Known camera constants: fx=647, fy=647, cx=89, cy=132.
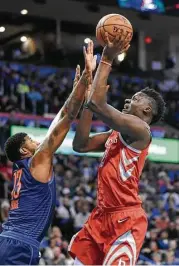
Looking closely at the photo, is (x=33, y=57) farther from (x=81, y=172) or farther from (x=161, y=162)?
(x=81, y=172)

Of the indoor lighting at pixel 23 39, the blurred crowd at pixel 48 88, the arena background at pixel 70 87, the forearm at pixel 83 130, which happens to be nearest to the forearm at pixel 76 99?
the forearm at pixel 83 130

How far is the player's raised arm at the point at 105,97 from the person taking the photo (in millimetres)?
4770

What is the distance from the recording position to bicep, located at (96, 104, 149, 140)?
4824mm

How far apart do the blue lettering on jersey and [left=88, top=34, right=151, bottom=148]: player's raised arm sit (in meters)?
0.69

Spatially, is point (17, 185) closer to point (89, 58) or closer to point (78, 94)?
point (78, 94)

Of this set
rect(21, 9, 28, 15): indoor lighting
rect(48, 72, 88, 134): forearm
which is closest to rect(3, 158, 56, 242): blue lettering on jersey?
rect(48, 72, 88, 134): forearm

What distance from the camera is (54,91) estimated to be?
20.4m

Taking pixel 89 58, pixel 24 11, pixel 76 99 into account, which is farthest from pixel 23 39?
pixel 89 58

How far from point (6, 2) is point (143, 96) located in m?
18.8

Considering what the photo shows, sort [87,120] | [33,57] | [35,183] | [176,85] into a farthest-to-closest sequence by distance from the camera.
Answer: [176,85], [33,57], [87,120], [35,183]

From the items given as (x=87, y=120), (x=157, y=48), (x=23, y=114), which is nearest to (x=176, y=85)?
(x=157, y=48)

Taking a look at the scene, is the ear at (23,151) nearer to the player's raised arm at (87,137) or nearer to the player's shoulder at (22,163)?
the player's shoulder at (22,163)

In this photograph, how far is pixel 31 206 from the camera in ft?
16.5

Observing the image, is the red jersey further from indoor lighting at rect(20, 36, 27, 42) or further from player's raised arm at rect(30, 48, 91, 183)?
indoor lighting at rect(20, 36, 27, 42)
